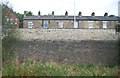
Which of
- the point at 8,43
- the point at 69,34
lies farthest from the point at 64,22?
the point at 8,43

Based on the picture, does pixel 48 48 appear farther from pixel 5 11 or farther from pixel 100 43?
pixel 5 11

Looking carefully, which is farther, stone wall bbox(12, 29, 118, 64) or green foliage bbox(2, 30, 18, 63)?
stone wall bbox(12, 29, 118, 64)

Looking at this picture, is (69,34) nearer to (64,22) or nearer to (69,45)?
(69,45)

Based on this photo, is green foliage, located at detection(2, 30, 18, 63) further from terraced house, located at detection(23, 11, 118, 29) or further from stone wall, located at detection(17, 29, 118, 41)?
terraced house, located at detection(23, 11, 118, 29)

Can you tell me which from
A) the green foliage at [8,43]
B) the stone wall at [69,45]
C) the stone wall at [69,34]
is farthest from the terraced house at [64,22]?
the green foliage at [8,43]

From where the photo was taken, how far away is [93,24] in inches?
2265

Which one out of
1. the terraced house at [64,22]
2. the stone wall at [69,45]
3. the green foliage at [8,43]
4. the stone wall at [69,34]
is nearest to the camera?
the green foliage at [8,43]

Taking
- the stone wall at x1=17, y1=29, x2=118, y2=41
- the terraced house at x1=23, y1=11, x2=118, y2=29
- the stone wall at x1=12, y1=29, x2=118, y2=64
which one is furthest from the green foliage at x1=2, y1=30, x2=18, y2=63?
the terraced house at x1=23, y1=11, x2=118, y2=29

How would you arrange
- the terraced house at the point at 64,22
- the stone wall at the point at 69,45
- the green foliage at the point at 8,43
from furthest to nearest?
the terraced house at the point at 64,22
the stone wall at the point at 69,45
the green foliage at the point at 8,43

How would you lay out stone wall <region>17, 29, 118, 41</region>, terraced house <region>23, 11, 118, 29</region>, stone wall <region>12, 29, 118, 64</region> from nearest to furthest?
stone wall <region>12, 29, 118, 64</region>
stone wall <region>17, 29, 118, 41</region>
terraced house <region>23, 11, 118, 29</region>

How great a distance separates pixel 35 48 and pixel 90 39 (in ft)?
19.9

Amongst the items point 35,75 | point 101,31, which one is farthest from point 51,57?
point 35,75

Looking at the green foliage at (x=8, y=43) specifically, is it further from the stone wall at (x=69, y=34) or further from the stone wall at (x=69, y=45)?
the stone wall at (x=69, y=34)

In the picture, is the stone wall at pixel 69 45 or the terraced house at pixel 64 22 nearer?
the stone wall at pixel 69 45
